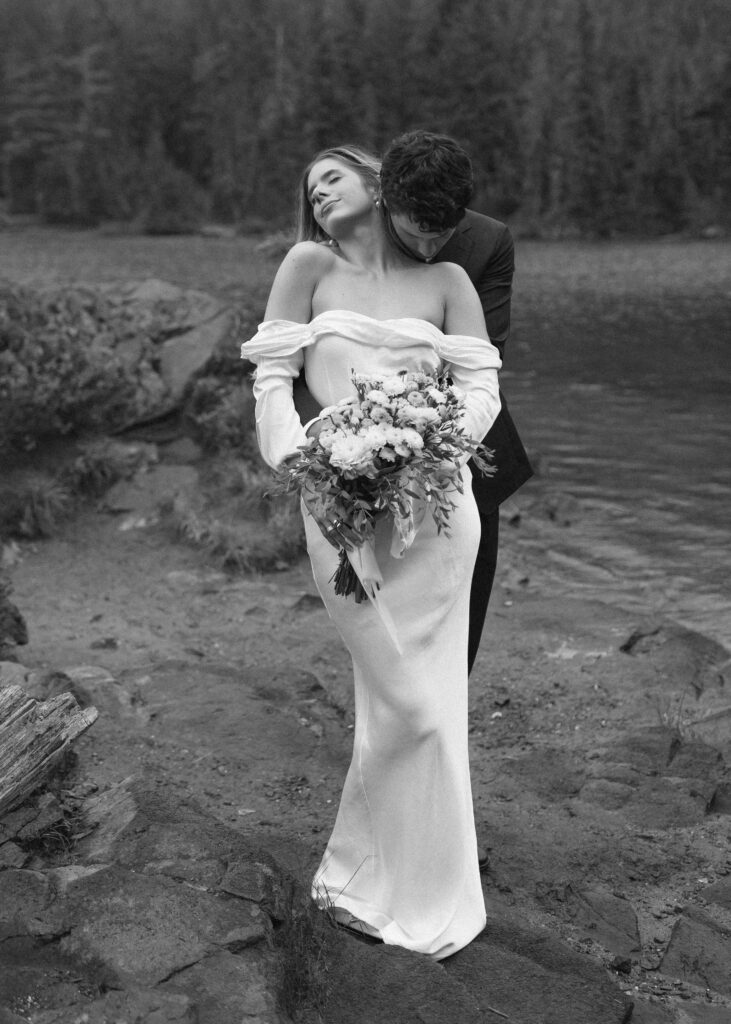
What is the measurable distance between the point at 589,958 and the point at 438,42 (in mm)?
82670

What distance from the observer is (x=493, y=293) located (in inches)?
190

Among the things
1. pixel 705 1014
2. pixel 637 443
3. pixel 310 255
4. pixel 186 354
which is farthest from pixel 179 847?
pixel 637 443

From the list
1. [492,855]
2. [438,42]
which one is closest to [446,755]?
[492,855]

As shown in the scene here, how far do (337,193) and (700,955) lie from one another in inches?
111

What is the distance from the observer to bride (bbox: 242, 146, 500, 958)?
4.04m

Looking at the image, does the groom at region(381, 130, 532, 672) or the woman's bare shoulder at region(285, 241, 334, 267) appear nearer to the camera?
the groom at region(381, 130, 532, 672)

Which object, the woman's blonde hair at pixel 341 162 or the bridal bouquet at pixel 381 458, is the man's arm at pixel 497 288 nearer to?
the woman's blonde hair at pixel 341 162

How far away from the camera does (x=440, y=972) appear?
359cm

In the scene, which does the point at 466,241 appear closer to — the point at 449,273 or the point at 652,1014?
the point at 449,273

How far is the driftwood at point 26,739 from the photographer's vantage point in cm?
375

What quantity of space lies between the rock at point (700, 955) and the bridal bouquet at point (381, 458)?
171 cm

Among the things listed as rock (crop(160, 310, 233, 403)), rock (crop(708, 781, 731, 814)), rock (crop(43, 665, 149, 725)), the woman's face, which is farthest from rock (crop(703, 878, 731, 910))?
rock (crop(160, 310, 233, 403))

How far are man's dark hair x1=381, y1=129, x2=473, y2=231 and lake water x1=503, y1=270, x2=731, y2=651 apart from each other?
16.7ft

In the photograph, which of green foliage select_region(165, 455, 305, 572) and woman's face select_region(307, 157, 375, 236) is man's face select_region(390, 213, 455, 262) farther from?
green foliage select_region(165, 455, 305, 572)
